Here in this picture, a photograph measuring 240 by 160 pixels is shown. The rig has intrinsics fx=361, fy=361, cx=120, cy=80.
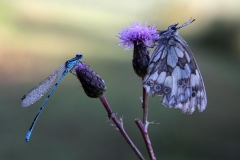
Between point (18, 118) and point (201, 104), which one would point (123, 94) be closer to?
point (18, 118)

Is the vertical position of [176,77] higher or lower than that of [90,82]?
lower

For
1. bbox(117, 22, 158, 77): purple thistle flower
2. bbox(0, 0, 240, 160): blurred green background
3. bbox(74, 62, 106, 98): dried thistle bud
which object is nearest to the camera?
bbox(74, 62, 106, 98): dried thistle bud

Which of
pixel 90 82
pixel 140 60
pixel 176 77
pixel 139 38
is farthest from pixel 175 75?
pixel 90 82

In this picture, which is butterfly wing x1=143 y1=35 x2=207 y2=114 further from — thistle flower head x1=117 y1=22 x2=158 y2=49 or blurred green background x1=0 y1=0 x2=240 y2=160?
blurred green background x1=0 y1=0 x2=240 y2=160

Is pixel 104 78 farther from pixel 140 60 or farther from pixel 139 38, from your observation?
pixel 140 60

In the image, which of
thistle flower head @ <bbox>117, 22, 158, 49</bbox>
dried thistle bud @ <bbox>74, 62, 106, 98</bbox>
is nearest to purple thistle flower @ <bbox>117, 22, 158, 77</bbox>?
thistle flower head @ <bbox>117, 22, 158, 49</bbox>

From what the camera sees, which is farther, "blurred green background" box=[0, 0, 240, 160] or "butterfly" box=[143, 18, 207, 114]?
"blurred green background" box=[0, 0, 240, 160]
